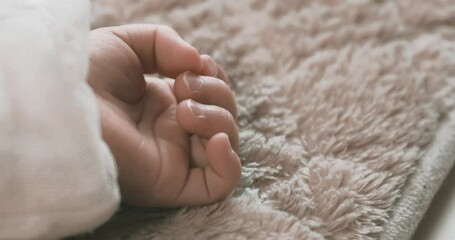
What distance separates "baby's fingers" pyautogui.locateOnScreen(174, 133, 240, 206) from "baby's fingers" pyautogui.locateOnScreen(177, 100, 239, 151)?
0.9 inches

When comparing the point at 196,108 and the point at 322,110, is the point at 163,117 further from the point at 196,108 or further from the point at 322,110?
the point at 322,110

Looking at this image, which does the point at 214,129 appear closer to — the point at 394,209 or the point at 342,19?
the point at 394,209

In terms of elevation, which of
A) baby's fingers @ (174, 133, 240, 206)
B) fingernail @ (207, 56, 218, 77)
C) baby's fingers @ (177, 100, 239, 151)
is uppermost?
fingernail @ (207, 56, 218, 77)

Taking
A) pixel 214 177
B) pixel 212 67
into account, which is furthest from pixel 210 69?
pixel 214 177

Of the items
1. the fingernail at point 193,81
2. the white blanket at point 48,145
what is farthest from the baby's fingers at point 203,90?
the white blanket at point 48,145

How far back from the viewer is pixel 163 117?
0.64 metres

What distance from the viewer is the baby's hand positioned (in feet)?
1.89

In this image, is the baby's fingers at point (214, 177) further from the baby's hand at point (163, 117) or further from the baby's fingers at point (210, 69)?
the baby's fingers at point (210, 69)

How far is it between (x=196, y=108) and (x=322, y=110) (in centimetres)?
16

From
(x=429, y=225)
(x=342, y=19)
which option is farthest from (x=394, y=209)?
(x=342, y=19)

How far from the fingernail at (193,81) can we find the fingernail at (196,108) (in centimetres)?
2

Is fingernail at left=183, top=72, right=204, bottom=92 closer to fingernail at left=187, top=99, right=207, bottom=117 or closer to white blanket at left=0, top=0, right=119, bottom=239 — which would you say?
fingernail at left=187, top=99, right=207, bottom=117

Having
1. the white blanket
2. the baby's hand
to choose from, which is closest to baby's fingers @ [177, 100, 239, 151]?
the baby's hand

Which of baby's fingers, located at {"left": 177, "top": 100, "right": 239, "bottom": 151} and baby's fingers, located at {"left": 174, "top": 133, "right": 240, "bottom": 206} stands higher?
baby's fingers, located at {"left": 177, "top": 100, "right": 239, "bottom": 151}
